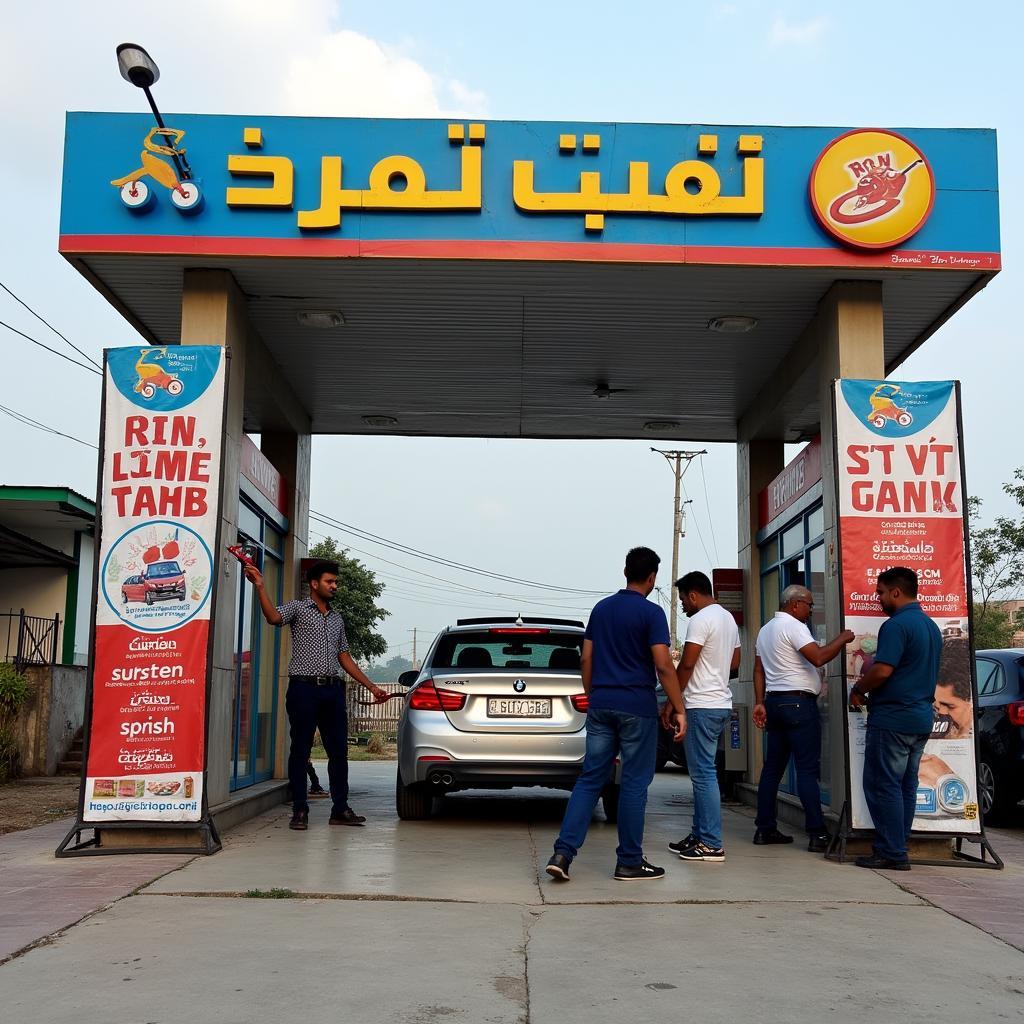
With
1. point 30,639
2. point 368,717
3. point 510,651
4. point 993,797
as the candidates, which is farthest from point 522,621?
point 368,717

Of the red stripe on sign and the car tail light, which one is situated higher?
the red stripe on sign

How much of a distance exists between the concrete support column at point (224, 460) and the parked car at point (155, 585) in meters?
0.33

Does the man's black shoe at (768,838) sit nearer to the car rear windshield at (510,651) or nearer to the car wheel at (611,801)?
the car wheel at (611,801)

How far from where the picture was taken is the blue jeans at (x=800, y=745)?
8102 mm

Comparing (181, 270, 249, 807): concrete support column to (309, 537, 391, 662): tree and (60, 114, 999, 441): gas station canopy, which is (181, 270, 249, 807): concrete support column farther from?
(309, 537, 391, 662): tree

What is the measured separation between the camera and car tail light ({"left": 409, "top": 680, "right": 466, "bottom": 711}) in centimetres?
877

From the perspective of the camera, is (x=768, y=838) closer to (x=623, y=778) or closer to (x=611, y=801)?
(x=611, y=801)

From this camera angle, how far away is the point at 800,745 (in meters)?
8.13

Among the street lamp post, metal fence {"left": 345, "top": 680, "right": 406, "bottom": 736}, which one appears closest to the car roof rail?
the street lamp post

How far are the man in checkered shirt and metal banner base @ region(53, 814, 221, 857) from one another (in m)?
1.29

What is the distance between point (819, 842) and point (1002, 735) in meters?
2.71

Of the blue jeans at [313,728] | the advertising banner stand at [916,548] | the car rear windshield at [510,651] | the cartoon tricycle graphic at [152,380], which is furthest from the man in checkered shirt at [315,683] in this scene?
the advertising banner stand at [916,548]

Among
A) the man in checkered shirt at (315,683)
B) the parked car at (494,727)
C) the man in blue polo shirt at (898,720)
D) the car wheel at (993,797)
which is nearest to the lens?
the man in blue polo shirt at (898,720)

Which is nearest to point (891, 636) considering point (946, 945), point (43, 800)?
point (946, 945)
